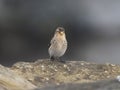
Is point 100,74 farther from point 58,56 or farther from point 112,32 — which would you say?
point 112,32

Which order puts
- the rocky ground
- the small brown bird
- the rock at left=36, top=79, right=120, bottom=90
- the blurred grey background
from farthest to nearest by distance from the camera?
the blurred grey background, the small brown bird, the rocky ground, the rock at left=36, top=79, right=120, bottom=90

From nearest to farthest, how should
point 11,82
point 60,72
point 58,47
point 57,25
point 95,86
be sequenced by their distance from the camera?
1. point 95,86
2. point 11,82
3. point 60,72
4. point 58,47
5. point 57,25

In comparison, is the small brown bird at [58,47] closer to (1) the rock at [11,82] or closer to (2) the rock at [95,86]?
(1) the rock at [11,82]

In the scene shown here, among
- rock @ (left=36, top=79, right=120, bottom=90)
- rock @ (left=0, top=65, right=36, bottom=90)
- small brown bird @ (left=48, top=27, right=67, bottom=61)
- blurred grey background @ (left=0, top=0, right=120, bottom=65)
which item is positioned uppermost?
blurred grey background @ (left=0, top=0, right=120, bottom=65)

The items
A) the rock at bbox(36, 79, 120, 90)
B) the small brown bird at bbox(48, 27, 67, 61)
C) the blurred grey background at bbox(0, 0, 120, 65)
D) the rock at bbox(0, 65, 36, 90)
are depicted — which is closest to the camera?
the rock at bbox(36, 79, 120, 90)

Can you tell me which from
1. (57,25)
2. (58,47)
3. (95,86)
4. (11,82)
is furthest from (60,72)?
(57,25)

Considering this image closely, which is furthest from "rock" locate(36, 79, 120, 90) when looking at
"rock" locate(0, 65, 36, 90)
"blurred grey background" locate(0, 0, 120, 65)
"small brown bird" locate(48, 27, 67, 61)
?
"blurred grey background" locate(0, 0, 120, 65)

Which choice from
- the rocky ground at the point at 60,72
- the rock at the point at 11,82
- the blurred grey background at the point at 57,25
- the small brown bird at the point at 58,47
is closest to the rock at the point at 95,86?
the rock at the point at 11,82

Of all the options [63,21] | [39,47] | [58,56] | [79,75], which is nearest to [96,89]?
[79,75]

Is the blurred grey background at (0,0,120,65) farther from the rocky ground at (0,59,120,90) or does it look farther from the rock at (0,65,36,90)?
the rock at (0,65,36,90)

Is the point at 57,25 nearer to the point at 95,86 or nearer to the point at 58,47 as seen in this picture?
the point at 58,47
